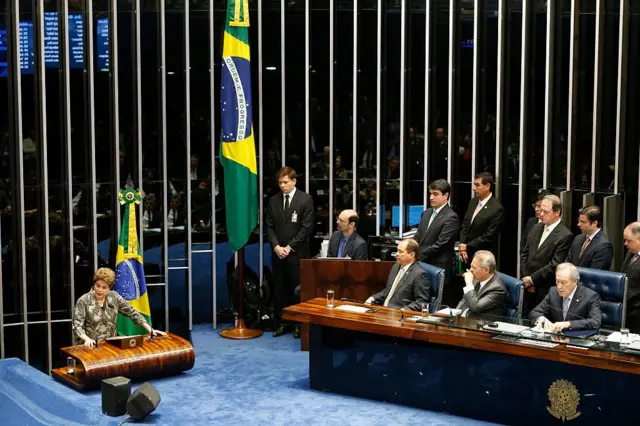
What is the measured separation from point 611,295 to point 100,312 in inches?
147

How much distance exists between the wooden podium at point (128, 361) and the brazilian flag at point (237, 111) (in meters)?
1.59

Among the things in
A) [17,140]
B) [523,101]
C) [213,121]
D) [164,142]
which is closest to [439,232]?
[523,101]

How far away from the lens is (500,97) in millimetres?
8930

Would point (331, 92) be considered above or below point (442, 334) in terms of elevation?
above

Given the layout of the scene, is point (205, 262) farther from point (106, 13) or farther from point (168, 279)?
point (106, 13)

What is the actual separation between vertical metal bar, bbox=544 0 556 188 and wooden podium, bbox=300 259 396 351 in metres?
1.83

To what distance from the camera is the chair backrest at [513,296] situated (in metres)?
6.66

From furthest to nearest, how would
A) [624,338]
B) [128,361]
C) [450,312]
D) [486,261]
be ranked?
[128,361] < [450,312] < [486,261] < [624,338]

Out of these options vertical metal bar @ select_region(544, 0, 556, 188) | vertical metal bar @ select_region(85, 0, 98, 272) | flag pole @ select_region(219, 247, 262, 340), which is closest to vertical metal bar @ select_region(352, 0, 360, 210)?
flag pole @ select_region(219, 247, 262, 340)

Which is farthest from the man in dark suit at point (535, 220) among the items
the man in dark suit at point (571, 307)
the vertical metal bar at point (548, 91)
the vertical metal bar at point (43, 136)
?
the vertical metal bar at point (43, 136)

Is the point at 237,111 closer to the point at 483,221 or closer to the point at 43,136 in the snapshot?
the point at 43,136

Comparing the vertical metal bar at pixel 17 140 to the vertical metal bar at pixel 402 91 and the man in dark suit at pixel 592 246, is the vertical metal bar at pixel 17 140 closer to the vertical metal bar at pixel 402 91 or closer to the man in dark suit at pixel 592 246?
the vertical metal bar at pixel 402 91

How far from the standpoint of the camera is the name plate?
23.9ft

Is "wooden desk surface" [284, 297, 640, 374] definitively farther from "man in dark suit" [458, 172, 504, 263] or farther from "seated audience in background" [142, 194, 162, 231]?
"seated audience in background" [142, 194, 162, 231]
